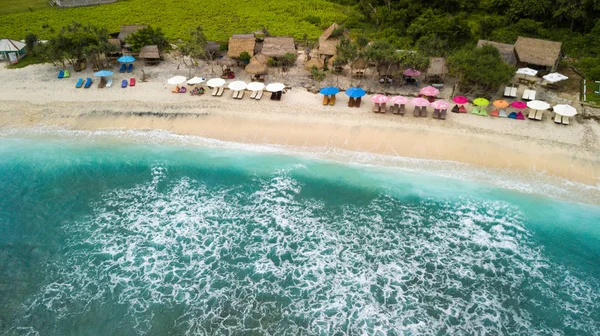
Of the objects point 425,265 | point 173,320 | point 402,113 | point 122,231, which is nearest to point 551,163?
point 402,113

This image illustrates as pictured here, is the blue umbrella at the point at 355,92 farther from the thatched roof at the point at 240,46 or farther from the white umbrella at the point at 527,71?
the white umbrella at the point at 527,71

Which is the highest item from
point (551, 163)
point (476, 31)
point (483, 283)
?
point (476, 31)

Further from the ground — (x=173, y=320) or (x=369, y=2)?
(x=369, y=2)

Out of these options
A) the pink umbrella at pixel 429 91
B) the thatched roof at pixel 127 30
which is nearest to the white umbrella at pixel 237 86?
the pink umbrella at pixel 429 91

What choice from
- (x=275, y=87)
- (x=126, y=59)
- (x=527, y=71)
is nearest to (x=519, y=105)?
(x=527, y=71)

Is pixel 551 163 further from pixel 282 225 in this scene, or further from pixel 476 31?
pixel 476 31

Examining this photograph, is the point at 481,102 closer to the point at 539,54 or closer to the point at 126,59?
the point at 539,54
